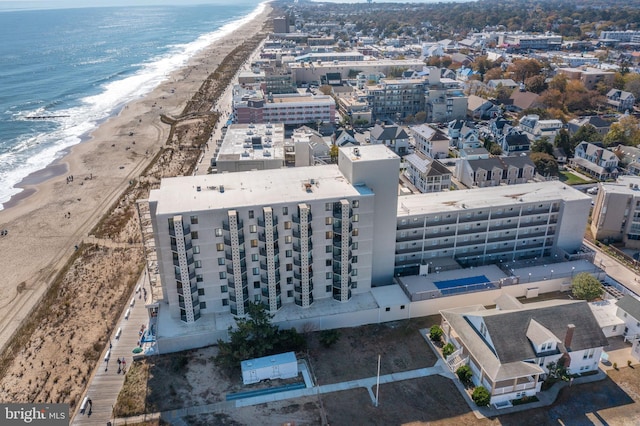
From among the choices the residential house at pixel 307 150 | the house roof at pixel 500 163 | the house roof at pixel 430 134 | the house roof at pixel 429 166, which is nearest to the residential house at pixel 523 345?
the house roof at pixel 429 166

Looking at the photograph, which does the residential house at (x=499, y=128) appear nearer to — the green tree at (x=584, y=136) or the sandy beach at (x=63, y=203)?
the green tree at (x=584, y=136)

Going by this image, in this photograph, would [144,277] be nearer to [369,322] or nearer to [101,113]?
[369,322]

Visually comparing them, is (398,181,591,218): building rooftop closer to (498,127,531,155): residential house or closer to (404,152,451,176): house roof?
(404,152,451,176): house roof

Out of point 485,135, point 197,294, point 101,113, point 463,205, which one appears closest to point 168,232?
point 197,294

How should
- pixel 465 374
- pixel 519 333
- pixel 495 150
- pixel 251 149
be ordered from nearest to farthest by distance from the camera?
pixel 519 333, pixel 465 374, pixel 251 149, pixel 495 150

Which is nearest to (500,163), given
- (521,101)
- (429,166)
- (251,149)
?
(429,166)

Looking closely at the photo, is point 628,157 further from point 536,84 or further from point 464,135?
point 536,84
